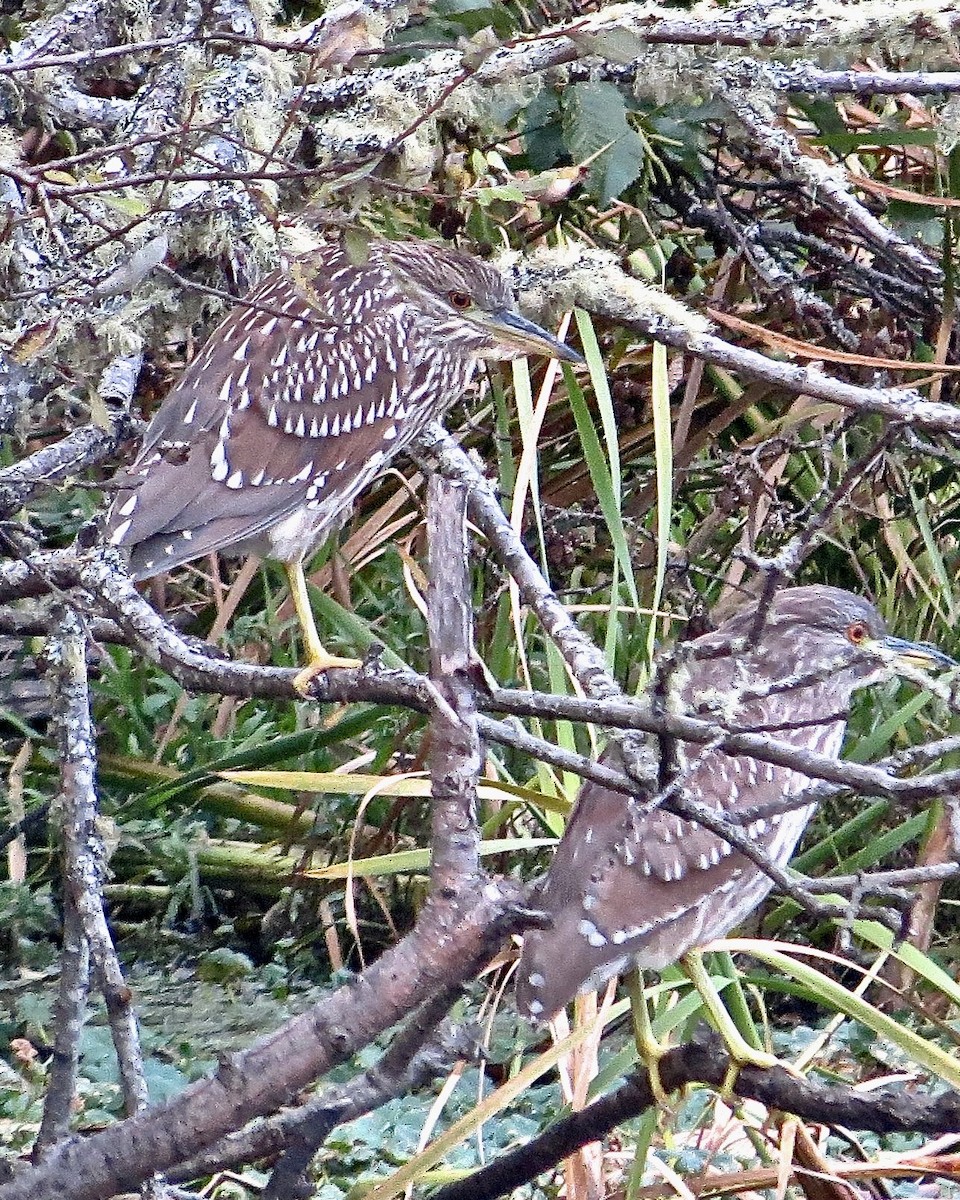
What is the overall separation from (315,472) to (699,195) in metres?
1.25

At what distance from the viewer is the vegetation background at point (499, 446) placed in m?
2.87

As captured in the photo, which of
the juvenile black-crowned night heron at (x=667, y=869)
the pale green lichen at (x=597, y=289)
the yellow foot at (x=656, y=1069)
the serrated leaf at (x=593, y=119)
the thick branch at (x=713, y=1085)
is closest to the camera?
the thick branch at (x=713, y=1085)

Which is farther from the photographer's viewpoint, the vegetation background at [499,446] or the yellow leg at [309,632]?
the yellow leg at [309,632]

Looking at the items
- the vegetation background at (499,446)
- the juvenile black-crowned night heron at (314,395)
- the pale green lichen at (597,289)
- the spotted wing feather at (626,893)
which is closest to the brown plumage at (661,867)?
the spotted wing feather at (626,893)

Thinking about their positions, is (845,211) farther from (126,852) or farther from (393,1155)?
(126,852)

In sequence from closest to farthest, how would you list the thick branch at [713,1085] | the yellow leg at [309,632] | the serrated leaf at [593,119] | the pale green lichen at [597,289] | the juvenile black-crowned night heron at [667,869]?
the thick branch at [713,1085] → the pale green lichen at [597,289] → the juvenile black-crowned night heron at [667,869] → the serrated leaf at [593,119] → the yellow leg at [309,632]

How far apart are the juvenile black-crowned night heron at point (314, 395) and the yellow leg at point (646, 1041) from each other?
0.92 metres

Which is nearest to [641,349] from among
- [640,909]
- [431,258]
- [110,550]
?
[431,258]

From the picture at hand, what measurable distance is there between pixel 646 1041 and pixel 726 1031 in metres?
0.15

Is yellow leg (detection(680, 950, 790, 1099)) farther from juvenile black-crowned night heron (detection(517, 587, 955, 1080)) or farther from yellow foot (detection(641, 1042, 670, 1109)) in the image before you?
yellow foot (detection(641, 1042, 670, 1109))

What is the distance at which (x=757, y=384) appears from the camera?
15.4 feet

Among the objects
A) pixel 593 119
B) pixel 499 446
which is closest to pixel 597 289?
pixel 593 119

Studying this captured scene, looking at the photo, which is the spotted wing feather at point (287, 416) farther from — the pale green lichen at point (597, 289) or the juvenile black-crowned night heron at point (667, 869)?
the juvenile black-crowned night heron at point (667, 869)

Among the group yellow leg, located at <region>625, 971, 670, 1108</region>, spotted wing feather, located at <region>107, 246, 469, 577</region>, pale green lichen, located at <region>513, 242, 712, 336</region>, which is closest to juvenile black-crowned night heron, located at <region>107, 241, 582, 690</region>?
spotted wing feather, located at <region>107, 246, 469, 577</region>
